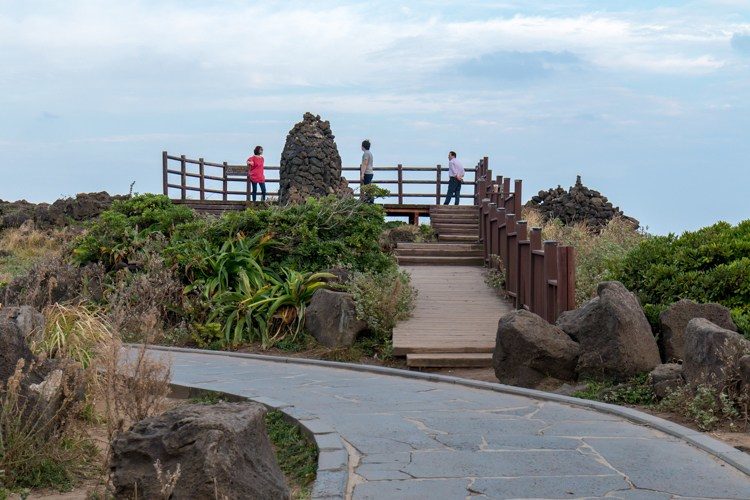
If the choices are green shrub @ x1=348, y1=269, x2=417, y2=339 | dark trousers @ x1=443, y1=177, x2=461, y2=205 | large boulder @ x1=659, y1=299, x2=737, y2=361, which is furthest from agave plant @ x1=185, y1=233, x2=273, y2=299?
dark trousers @ x1=443, y1=177, x2=461, y2=205

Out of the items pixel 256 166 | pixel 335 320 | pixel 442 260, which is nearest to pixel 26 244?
pixel 256 166

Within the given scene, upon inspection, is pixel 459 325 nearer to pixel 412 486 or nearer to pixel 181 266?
pixel 181 266

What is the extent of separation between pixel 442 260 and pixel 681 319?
11396 mm

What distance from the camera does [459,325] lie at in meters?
14.1

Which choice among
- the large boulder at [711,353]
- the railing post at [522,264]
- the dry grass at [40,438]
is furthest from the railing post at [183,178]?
the dry grass at [40,438]

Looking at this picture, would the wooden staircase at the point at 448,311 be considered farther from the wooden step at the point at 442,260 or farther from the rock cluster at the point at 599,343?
the rock cluster at the point at 599,343

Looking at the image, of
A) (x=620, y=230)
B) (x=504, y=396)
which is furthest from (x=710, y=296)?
(x=620, y=230)

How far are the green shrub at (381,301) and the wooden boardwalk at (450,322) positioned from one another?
0.17m

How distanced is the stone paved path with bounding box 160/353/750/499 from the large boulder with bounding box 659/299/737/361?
2019 millimetres

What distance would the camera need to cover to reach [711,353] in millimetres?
8594

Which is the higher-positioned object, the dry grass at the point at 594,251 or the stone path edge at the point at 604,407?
the dry grass at the point at 594,251

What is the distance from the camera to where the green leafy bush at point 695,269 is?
36.4 ft

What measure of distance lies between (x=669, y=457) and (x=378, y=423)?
2.33 meters

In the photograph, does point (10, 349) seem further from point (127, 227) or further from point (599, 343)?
point (127, 227)
